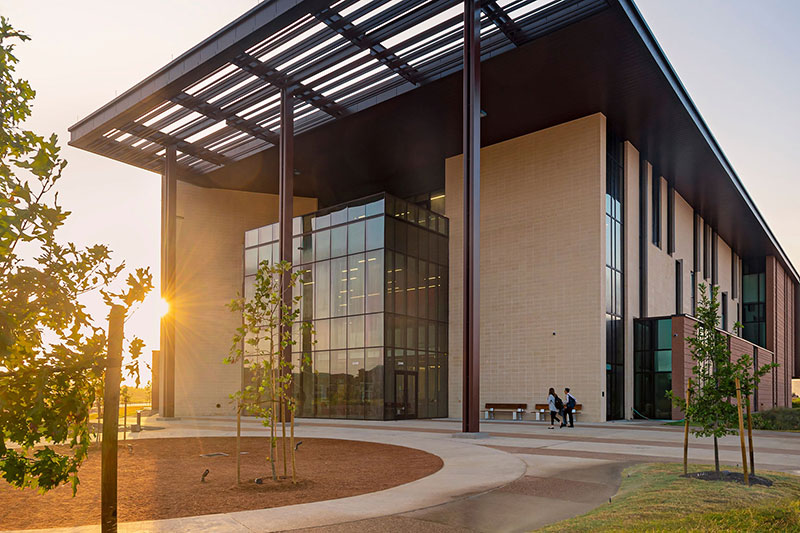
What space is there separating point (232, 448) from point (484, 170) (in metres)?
20.7

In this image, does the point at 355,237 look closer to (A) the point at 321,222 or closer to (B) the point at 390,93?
(A) the point at 321,222

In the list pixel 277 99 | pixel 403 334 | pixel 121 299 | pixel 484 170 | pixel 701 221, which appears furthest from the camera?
pixel 701 221

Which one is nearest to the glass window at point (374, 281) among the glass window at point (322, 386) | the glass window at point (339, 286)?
the glass window at point (339, 286)

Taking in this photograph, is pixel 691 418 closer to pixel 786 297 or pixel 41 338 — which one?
pixel 41 338

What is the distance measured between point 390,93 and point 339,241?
7898 millimetres

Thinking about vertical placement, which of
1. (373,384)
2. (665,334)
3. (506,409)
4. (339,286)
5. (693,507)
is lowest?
(506,409)

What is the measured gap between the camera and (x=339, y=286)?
1238 inches

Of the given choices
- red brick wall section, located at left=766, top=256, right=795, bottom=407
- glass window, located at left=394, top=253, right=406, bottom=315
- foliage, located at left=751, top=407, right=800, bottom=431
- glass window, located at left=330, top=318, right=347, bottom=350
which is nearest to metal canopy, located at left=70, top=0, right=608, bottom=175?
glass window, located at left=394, top=253, right=406, bottom=315

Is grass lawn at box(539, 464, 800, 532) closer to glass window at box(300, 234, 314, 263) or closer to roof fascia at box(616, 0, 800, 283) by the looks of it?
roof fascia at box(616, 0, 800, 283)

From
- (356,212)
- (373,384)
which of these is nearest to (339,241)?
(356,212)

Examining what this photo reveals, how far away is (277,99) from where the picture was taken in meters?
28.1

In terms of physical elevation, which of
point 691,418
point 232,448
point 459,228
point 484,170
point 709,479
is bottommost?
point 232,448

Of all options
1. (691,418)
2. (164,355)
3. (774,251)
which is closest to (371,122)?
(164,355)

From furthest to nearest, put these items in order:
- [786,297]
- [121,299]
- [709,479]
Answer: [786,297]
[709,479]
[121,299]
